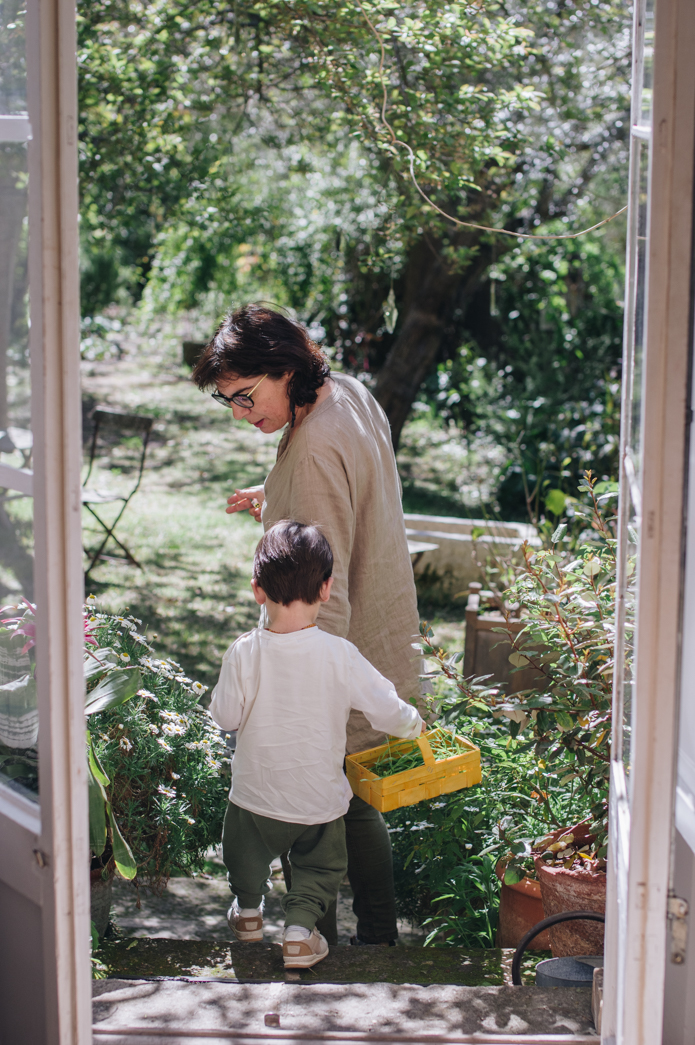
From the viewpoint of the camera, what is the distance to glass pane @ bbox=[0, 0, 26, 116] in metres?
1.54

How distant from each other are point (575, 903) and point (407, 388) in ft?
22.0

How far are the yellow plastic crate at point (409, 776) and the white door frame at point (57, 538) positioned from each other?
0.93 m

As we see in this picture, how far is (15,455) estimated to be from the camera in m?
1.63

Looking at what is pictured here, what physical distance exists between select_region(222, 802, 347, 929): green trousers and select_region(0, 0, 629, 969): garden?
1.06 feet

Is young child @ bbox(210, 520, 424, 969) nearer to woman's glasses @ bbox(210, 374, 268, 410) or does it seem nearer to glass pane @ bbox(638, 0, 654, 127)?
woman's glasses @ bbox(210, 374, 268, 410)

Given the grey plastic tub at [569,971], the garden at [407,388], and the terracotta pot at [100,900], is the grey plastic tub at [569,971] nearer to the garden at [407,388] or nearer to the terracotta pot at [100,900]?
the garden at [407,388]

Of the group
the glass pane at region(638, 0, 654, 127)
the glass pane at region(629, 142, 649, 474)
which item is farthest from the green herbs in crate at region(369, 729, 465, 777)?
the glass pane at region(638, 0, 654, 127)

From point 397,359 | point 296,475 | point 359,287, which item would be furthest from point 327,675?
point 359,287

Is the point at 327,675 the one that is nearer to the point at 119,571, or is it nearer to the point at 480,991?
the point at 480,991

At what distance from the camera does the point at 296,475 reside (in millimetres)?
2383

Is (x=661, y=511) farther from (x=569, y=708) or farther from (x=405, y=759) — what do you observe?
(x=405, y=759)

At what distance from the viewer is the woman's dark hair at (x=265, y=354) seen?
2.40 metres

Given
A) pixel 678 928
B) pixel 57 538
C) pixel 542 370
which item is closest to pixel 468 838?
pixel 678 928

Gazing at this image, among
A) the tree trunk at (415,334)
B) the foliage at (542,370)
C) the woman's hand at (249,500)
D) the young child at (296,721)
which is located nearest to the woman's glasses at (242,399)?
the young child at (296,721)
